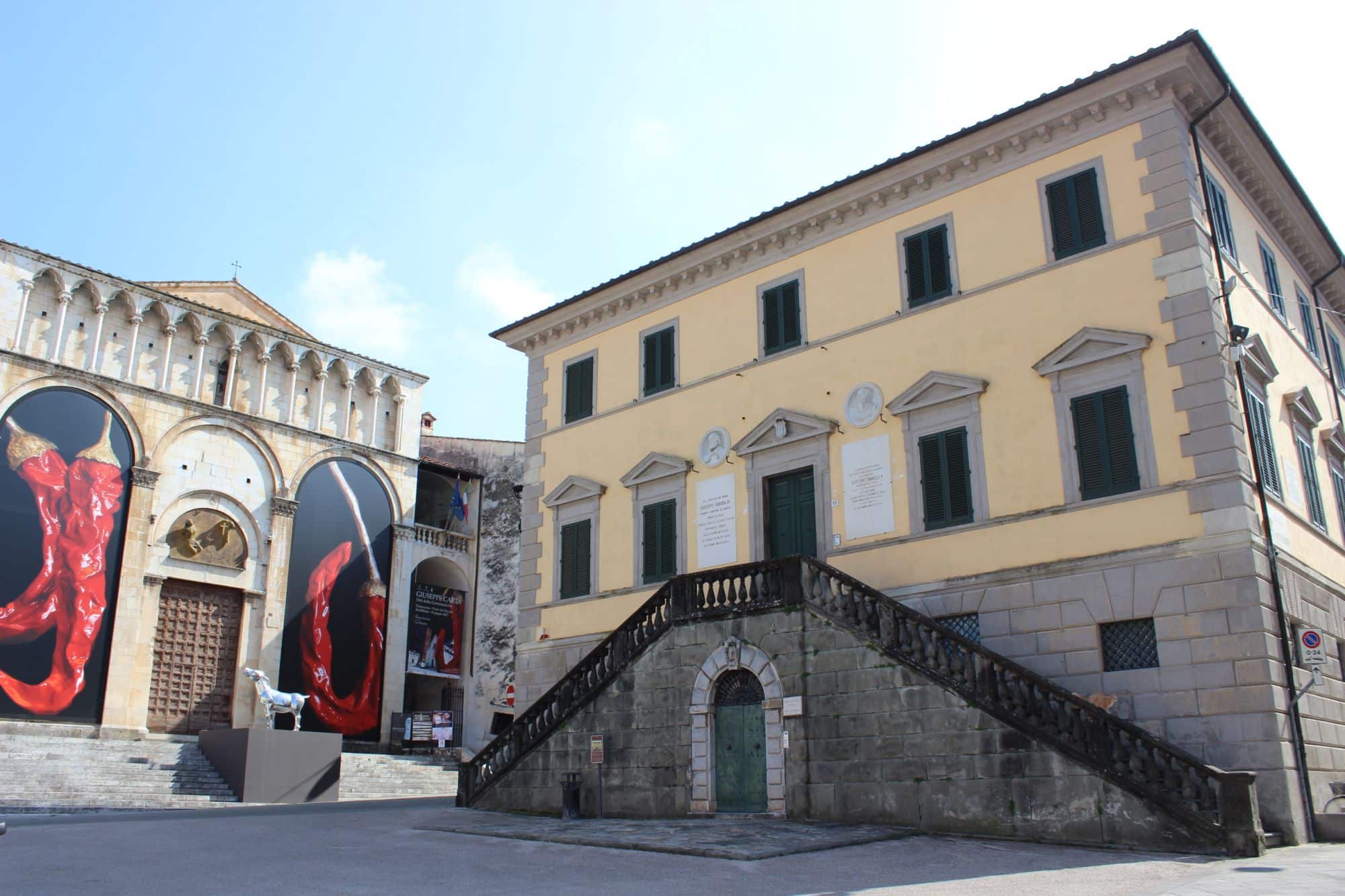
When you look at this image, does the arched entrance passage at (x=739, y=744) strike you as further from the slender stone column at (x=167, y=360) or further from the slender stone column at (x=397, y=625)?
the slender stone column at (x=167, y=360)

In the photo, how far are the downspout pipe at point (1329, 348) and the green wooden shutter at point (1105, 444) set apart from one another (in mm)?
7853

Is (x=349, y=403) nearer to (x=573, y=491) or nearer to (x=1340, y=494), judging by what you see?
(x=573, y=491)

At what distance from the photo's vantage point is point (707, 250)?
76.8 ft

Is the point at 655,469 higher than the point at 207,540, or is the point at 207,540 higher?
the point at 207,540

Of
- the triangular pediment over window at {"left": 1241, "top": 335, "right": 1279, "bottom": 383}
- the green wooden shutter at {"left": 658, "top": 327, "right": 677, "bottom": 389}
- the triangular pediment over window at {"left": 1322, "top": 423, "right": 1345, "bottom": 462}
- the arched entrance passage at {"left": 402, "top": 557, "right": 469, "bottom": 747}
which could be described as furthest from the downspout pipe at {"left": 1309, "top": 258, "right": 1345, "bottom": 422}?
the arched entrance passage at {"left": 402, "top": 557, "right": 469, "bottom": 747}

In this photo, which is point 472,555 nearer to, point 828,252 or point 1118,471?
point 828,252

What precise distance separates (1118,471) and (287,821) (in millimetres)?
14888

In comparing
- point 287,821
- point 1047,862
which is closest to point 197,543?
point 287,821

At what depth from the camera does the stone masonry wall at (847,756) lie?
14039 millimetres

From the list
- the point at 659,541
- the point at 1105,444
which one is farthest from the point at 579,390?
the point at 1105,444

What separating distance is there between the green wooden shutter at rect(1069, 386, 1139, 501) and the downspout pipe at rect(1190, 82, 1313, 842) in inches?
64.5

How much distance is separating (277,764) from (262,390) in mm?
14382

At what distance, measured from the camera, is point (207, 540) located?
3375cm

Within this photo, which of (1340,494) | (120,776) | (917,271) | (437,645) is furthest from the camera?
(437,645)
